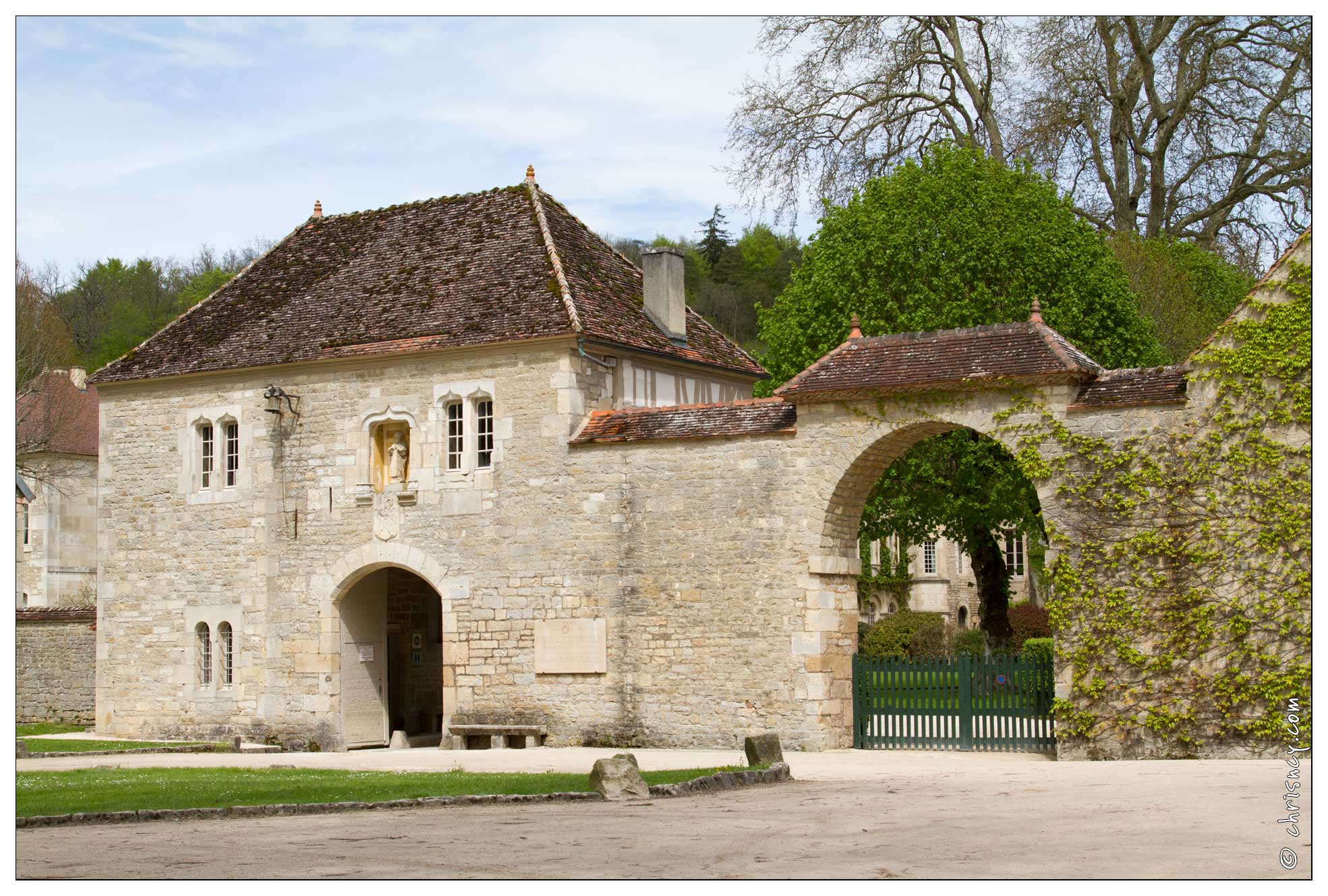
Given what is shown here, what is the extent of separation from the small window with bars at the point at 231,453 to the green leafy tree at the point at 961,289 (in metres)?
9.36

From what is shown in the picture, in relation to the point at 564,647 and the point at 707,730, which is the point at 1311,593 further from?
the point at 564,647

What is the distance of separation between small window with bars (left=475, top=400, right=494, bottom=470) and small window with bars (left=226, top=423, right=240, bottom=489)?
407cm

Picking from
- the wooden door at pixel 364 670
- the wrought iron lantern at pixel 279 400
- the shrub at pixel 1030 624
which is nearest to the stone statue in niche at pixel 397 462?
the wrought iron lantern at pixel 279 400

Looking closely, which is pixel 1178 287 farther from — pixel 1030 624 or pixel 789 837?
pixel 789 837

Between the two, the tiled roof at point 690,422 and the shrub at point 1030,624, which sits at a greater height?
the tiled roof at point 690,422

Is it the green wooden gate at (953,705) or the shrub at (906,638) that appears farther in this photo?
the shrub at (906,638)

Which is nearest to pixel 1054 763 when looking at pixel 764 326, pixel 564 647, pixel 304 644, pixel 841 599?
pixel 841 599

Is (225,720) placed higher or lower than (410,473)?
lower

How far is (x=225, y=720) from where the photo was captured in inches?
902

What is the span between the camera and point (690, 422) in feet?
65.9

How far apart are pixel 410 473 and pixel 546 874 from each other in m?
13.4

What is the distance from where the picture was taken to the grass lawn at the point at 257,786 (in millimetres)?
12828

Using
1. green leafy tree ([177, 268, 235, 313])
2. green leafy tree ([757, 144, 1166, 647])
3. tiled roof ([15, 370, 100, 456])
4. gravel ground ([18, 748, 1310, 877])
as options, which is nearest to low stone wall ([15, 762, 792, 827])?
gravel ground ([18, 748, 1310, 877])

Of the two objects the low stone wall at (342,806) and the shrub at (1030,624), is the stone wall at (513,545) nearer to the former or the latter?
the low stone wall at (342,806)
